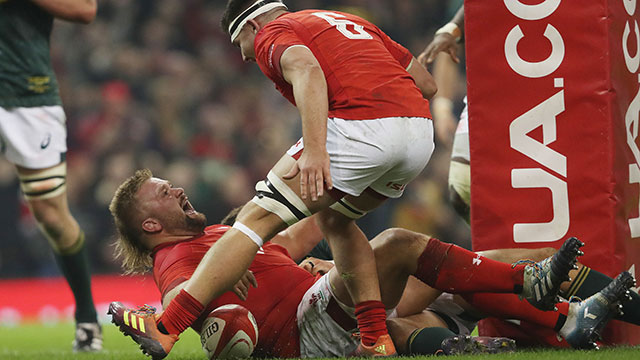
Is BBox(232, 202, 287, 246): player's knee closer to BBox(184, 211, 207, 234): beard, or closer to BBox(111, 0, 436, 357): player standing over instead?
BBox(111, 0, 436, 357): player standing over

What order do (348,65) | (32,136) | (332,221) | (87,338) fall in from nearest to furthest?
1. (348,65)
2. (332,221)
3. (87,338)
4. (32,136)

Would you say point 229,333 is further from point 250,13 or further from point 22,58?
point 22,58

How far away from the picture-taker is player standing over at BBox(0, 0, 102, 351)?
477 cm

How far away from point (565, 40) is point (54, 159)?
2849 millimetres

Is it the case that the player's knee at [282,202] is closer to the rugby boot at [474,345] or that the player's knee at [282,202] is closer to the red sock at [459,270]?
the red sock at [459,270]

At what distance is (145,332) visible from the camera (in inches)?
121

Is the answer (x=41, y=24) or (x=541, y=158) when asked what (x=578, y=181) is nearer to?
(x=541, y=158)

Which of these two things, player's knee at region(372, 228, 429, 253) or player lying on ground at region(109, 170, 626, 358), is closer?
player lying on ground at region(109, 170, 626, 358)

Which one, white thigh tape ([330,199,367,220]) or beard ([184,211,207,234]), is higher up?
white thigh tape ([330,199,367,220])

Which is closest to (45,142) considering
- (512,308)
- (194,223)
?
(194,223)

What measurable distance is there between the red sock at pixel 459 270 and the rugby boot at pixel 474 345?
7.8 inches

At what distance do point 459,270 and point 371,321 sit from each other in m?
0.41

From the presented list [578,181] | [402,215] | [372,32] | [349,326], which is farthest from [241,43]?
[402,215]

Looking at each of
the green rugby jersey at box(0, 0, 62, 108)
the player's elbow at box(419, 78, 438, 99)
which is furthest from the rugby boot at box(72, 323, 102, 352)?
the player's elbow at box(419, 78, 438, 99)
